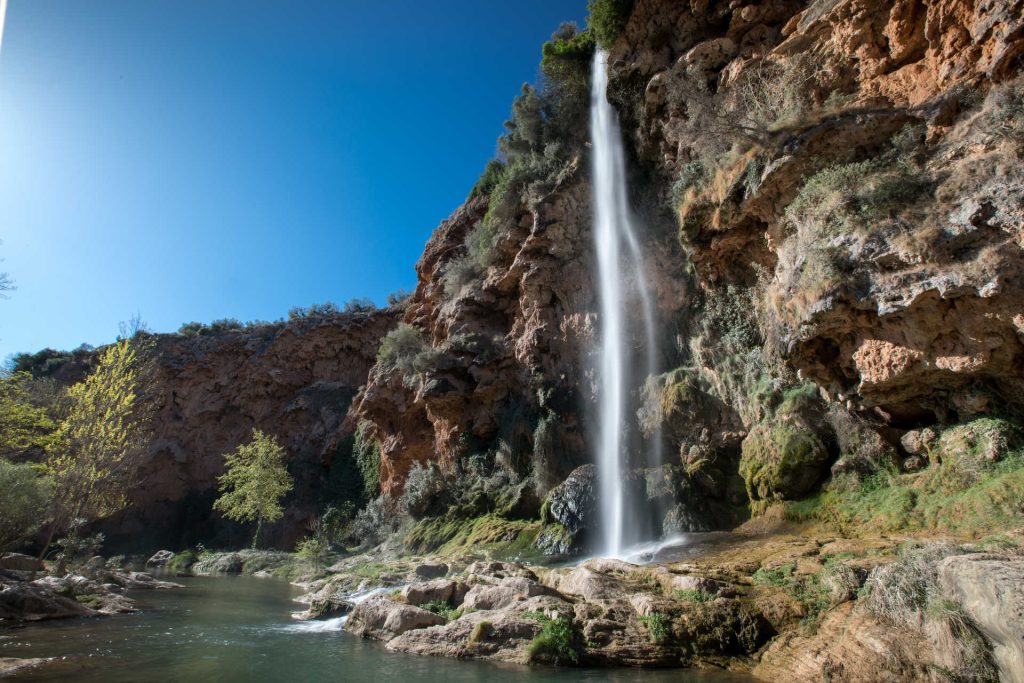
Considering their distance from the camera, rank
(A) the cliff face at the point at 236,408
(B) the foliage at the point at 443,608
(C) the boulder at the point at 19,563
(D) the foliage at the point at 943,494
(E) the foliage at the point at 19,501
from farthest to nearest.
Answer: (A) the cliff face at the point at 236,408
(C) the boulder at the point at 19,563
(E) the foliage at the point at 19,501
(B) the foliage at the point at 443,608
(D) the foliage at the point at 943,494

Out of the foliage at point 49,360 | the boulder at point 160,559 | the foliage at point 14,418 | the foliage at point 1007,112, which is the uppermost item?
the foliage at point 49,360

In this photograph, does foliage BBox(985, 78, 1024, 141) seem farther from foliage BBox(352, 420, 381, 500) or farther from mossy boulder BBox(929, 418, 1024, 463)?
foliage BBox(352, 420, 381, 500)

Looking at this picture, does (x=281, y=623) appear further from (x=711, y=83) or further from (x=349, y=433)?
(x=349, y=433)

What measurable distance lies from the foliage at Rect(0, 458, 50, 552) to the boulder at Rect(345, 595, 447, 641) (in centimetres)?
955

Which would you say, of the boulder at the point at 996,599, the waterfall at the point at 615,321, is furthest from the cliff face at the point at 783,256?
the boulder at the point at 996,599

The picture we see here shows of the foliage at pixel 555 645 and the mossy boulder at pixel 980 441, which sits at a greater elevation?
the mossy boulder at pixel 980 441

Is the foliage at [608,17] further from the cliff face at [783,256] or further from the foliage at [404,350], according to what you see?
the foliage at [404,350]

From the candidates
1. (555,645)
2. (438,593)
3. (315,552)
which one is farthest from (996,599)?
(315,552)

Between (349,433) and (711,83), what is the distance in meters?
32.2

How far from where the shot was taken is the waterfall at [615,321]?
17.8 m

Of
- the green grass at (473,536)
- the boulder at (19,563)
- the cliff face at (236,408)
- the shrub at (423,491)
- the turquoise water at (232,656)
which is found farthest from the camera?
the cliff face at (236,408)

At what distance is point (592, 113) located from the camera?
2706 centimetres

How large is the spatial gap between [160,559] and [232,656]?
1286 inches

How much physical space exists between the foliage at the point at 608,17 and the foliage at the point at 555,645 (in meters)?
25.0
